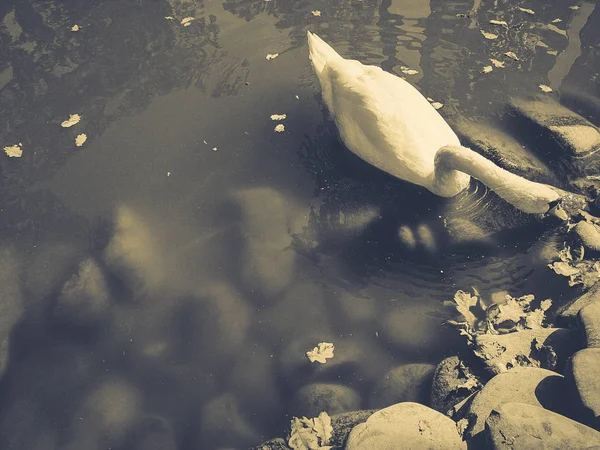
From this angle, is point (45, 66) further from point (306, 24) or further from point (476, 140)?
point (476, 140)

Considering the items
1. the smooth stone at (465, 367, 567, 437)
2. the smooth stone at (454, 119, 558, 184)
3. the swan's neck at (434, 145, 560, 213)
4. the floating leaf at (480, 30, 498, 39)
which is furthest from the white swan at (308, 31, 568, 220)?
the floating leaf at (480, 30, 498, 39)

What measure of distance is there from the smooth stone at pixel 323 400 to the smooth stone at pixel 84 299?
2.48 meters

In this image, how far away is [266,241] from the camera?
244 inches

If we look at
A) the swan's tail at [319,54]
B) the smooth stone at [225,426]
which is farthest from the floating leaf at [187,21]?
the smooth stone at [225,426]

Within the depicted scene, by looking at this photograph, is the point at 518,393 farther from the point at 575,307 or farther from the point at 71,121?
the point at 71,121

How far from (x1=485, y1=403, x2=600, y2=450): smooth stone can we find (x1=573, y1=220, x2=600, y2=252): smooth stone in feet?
7.73

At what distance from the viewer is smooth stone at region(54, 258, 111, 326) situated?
225 inches

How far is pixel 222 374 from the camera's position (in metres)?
5.34

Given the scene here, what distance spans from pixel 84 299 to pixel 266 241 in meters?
2.24

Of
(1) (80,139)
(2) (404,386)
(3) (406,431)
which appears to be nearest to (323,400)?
(2) (404,386)

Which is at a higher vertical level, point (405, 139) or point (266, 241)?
point (405, 139)

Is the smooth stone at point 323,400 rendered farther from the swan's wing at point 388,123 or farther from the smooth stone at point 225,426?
the swan's wing at point 388,123

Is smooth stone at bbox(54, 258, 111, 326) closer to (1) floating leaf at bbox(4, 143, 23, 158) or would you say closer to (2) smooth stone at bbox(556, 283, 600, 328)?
(1) floating leaf at bbox(4, 143, 23, 158)

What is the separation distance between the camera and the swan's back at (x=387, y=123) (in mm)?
6066
